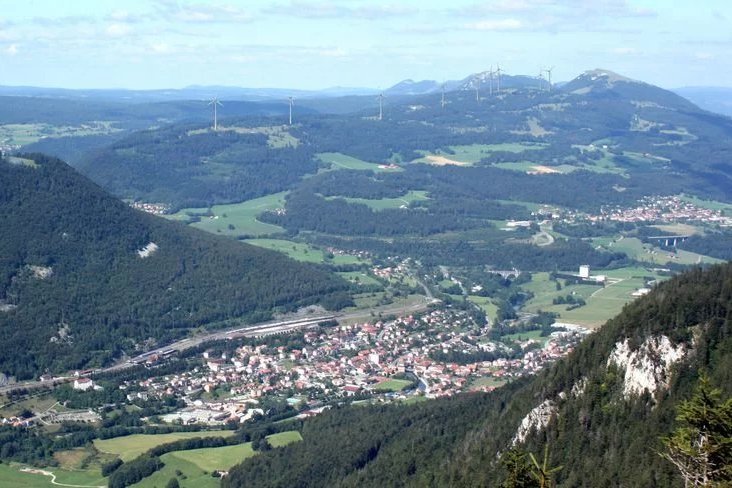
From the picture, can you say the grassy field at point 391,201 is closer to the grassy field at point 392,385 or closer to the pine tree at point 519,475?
the grassy field at point 392,385

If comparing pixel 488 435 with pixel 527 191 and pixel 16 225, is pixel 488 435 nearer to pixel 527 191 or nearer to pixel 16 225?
pixel 16 225

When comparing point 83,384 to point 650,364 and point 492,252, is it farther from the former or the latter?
point 492,252

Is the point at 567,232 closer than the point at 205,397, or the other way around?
the point at 205,397

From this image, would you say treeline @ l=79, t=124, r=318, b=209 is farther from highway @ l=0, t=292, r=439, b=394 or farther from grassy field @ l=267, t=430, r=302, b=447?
grassy field @ l=267, t=430, r=302, b=447

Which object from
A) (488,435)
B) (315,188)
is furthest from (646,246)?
(488,435)

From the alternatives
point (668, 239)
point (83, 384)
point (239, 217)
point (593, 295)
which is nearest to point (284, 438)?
point (83, 384)

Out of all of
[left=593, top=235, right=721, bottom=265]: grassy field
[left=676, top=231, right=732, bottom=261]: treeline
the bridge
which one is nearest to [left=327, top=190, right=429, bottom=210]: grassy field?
[left=593, top=235, right=721, bottom=265]: grassy field

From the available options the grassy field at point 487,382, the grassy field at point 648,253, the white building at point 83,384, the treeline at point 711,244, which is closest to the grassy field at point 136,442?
the white building at point 83,384
